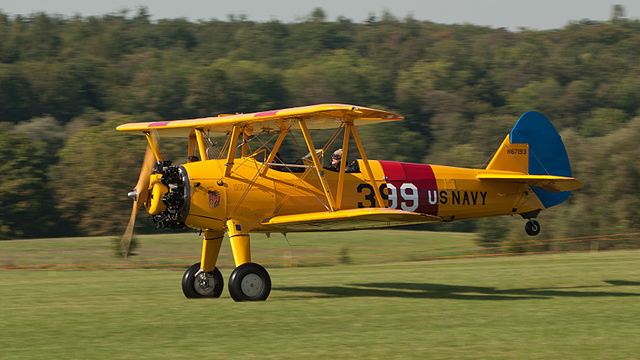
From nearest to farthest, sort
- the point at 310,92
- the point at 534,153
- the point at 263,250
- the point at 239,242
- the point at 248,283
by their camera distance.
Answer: the point at 248,283, the point at 239,242, the point at 534,153, the point at 263,250, the point at 310,92

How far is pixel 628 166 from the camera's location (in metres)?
43.5

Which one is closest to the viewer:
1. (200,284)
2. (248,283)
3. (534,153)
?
(248,283)

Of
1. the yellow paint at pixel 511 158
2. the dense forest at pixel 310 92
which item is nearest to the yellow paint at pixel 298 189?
the yellow paint at pixel 511 158

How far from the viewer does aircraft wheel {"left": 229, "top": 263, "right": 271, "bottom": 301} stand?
12328 mm

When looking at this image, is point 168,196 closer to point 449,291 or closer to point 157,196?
point 157,196

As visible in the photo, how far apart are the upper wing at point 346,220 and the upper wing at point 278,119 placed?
1485 millimetres

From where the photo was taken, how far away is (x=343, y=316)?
10.9 m

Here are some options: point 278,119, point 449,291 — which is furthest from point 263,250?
point 278,119

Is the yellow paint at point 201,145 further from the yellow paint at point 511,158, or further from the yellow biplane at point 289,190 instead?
the yellow paint at point 511,158

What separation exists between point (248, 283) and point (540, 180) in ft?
18.9

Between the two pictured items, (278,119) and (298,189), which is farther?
(298,189)

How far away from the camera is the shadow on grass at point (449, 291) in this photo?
13266 millimetres

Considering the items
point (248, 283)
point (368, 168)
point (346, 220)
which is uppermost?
point (368, 168)

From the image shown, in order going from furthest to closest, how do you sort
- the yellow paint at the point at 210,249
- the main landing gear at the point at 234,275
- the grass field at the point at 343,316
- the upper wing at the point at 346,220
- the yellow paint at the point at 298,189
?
the yellow paint at the point at 210,249
the yellow paint at the point at 298,189
the main landing gear at the point at 234,275
the upper wing at the point at 346,220
the grass field at the point at 343,316
